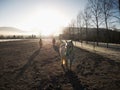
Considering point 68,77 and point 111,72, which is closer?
point 68,77

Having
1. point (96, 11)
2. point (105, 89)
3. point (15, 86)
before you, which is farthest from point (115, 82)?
point (96, 11)

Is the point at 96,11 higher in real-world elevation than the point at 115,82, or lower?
higher

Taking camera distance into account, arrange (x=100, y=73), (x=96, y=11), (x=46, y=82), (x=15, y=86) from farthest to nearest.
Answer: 1. (x=96, y=11)
2. (x=100, y=73)
3. (x=46, y=82)
4. (x=15, y=86)

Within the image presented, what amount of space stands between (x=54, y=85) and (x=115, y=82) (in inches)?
128

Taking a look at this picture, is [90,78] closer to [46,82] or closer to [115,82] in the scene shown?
[115,82]

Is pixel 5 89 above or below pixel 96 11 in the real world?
below

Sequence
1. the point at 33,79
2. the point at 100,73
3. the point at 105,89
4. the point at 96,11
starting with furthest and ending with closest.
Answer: the point at 96,11, the point at 100,73, the point at 33,79, the point at 105,89

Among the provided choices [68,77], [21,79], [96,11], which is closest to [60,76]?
[68,77]

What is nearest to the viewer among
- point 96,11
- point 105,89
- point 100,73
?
point 105,89

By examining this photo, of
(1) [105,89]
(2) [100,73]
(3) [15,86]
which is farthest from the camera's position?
(2) [100,73]

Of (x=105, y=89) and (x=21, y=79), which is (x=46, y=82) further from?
(x=105, y=89)

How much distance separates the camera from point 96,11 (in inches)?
1459

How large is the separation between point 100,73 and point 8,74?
Result: 6.03m

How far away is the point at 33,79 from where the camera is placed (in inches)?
378
